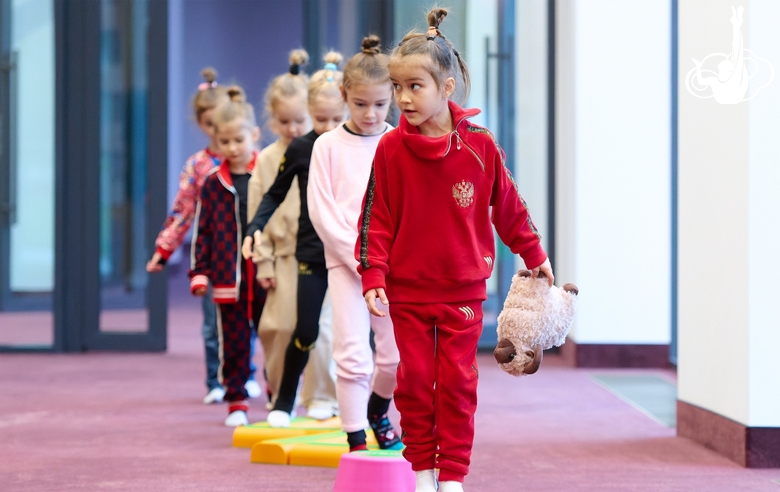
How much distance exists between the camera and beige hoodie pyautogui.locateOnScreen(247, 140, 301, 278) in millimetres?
3510

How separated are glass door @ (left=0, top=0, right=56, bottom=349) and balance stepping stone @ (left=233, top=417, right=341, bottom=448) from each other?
2.83m

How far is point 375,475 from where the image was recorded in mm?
2426

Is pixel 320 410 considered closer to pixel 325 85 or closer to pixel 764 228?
pixel 325 85

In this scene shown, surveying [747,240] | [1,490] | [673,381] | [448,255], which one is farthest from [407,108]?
[673,381]

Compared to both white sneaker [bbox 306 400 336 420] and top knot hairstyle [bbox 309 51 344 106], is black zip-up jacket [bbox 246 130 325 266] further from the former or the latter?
white sneaker [bbox 306 400 336 420]

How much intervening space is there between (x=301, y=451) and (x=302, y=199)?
816 millimetres

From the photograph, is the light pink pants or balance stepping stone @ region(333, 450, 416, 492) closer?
balance stepping stone @ region(333, 450, 416, 492)

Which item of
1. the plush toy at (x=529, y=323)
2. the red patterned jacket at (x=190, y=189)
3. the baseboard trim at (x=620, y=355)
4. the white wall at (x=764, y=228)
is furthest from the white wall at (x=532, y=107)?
the plush toy at (x=529, y=323)

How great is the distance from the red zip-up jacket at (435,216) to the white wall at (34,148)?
388 cm

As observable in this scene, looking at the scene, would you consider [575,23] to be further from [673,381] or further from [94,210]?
[94,210]

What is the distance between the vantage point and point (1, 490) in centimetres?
262

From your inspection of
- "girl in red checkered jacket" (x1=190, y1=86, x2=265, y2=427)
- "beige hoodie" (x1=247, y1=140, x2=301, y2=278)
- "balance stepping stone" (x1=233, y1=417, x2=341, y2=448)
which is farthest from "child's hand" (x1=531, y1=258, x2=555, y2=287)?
"girl in red checkered jacket" (x1=190, y1=86, x2=265, y2=427)

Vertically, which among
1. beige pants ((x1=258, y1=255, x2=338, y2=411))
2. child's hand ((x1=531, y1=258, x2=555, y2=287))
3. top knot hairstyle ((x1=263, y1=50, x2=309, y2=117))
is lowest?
beige pants ((x1=258, y1=255, x2=338, y2=411))

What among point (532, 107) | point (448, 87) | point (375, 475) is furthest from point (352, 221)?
point (532, 107)
